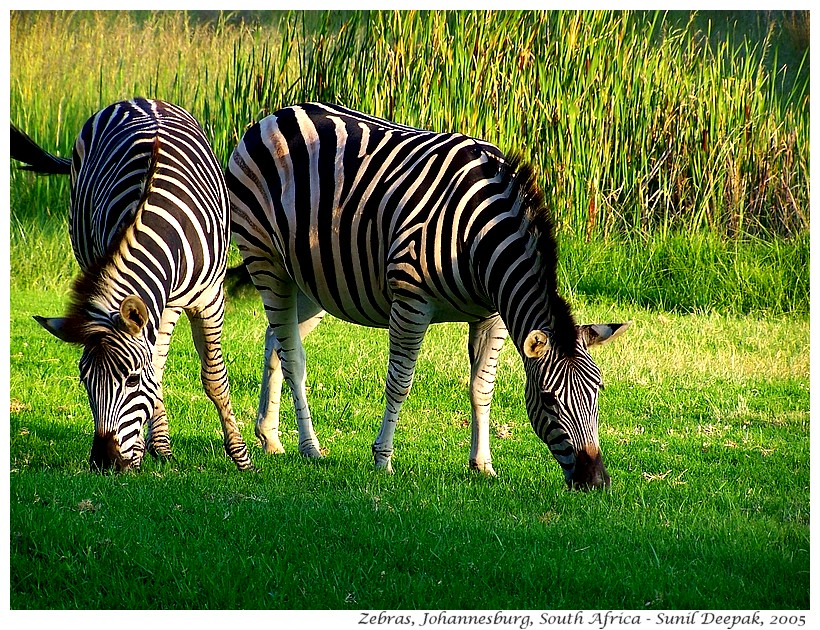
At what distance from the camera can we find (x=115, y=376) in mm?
5809

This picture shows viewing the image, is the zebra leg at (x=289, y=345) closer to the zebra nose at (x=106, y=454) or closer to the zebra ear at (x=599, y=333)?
the zebra nose at (x=106, y=454)

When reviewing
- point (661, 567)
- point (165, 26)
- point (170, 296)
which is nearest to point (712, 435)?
point (661, 567)

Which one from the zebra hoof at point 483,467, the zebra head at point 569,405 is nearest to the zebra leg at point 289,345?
the zebra hoof at point 483,467

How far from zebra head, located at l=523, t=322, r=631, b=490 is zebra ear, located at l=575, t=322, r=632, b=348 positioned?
187mm

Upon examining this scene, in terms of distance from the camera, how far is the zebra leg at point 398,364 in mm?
6797

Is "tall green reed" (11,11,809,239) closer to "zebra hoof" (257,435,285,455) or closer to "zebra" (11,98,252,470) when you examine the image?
"zebra" (11,98,252,470)

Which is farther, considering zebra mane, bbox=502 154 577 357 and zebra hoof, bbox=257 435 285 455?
zebra hoof, bbox=257 435 285 455

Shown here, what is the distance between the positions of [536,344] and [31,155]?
4377mm

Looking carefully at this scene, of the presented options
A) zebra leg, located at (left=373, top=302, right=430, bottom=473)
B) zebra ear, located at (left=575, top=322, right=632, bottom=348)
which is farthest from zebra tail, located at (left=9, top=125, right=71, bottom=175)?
zebra ear, located at (left=575, top=322, right=632, bottom=348)

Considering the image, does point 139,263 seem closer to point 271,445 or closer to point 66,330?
point 66,330


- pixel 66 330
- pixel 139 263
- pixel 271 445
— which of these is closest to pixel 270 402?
pixel 271 445

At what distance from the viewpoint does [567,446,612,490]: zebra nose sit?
20.1 ft
